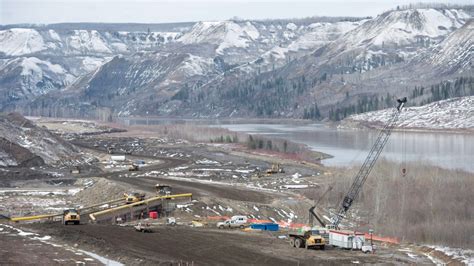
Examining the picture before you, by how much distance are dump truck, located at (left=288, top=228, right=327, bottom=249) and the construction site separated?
0.06 metres

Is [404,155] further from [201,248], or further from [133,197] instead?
[201,248]

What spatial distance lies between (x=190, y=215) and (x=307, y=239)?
2032cm

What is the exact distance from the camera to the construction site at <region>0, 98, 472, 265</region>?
146 ft

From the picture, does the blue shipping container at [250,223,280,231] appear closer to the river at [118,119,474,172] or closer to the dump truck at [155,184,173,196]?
the dump truck at [155,184,173,196]

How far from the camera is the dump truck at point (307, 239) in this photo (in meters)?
46.4

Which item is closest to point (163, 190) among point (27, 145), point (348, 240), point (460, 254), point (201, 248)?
point (201, 248)

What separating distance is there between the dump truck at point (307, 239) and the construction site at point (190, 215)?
2.2 inches

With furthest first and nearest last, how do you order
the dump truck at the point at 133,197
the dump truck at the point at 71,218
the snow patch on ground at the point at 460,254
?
1. the dump truck at the point at 133,197
2. the dump truck at the point at 71,218
3. the snow patch on ground at the point at 460,254

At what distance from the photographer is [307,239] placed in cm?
4659

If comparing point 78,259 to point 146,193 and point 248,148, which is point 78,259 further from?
point 248,148

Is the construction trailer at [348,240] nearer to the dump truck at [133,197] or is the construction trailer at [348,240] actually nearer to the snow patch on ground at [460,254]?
the snow patch on ground at [460,254]

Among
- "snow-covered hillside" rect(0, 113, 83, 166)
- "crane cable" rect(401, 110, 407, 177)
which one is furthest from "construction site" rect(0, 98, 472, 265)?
"crane cable" rect(401, 110, 407, 177)

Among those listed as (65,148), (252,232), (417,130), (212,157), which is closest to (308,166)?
(212,157)

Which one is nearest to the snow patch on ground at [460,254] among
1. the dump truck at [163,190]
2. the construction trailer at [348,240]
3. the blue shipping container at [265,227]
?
the construction trailer at [348,240]
